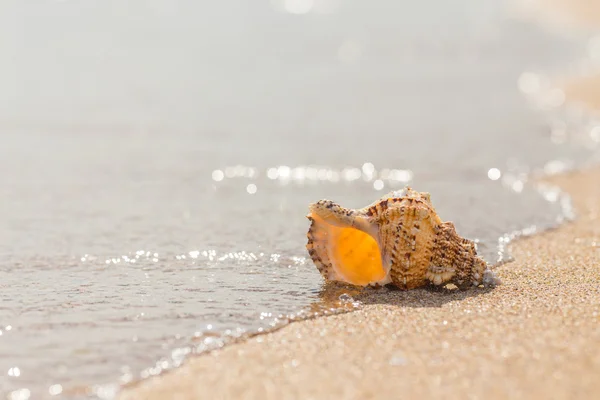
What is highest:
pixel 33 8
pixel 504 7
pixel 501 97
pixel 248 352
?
pixel 504 7

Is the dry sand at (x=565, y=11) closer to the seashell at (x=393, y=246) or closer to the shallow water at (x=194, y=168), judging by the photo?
the shallow water at (x=194, y=168)

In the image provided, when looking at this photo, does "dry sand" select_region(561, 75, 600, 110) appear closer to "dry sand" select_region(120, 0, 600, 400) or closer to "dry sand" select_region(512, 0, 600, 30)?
"dry sand" select_region(120, 0, 600, 400)

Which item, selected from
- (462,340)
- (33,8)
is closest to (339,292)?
(462,340)

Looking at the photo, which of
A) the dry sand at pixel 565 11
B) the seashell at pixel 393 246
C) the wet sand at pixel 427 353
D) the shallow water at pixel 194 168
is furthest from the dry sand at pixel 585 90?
the dry sand at pixel 565 11

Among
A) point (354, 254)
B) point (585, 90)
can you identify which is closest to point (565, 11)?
point (585, 90)

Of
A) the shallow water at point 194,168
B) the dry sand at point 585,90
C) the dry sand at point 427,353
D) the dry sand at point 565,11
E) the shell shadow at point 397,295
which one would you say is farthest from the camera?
the dry sand at point 565,11

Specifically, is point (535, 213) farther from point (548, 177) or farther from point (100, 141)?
point (100, 141)

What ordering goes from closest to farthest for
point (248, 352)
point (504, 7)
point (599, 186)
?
point (248, 352)
point (599, 186)
point (504, 7)
